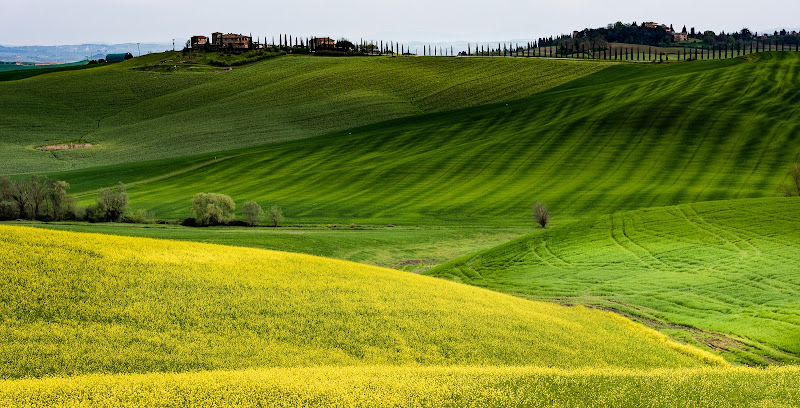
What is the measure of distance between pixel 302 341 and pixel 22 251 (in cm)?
880

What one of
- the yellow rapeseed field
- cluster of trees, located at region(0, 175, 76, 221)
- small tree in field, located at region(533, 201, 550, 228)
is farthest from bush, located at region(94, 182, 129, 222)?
the yellow rapeseed field

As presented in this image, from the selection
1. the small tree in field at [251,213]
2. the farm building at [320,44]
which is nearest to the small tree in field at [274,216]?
the small tree in field at [251,213]

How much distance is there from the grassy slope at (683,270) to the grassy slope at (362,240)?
24.0 feet

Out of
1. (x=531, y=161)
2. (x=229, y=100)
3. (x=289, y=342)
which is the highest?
(x=229, y=100)

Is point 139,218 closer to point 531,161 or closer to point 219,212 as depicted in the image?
point 219,212

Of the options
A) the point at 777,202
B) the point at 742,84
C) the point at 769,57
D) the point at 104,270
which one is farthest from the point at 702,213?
the point at 769,57

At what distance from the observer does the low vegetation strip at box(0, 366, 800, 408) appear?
1275cm

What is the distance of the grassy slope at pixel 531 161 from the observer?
73062mm

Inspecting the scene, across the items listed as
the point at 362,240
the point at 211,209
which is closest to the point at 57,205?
the point at 211,209

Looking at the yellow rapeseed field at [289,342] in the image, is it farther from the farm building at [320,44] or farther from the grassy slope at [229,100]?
the farm building at [320,44]

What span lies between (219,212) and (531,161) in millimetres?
42023

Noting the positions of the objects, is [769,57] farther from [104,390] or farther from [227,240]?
[104,390]

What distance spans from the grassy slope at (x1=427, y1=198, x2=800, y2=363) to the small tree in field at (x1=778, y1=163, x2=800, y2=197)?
66.7 ft

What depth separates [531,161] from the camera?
289ft
